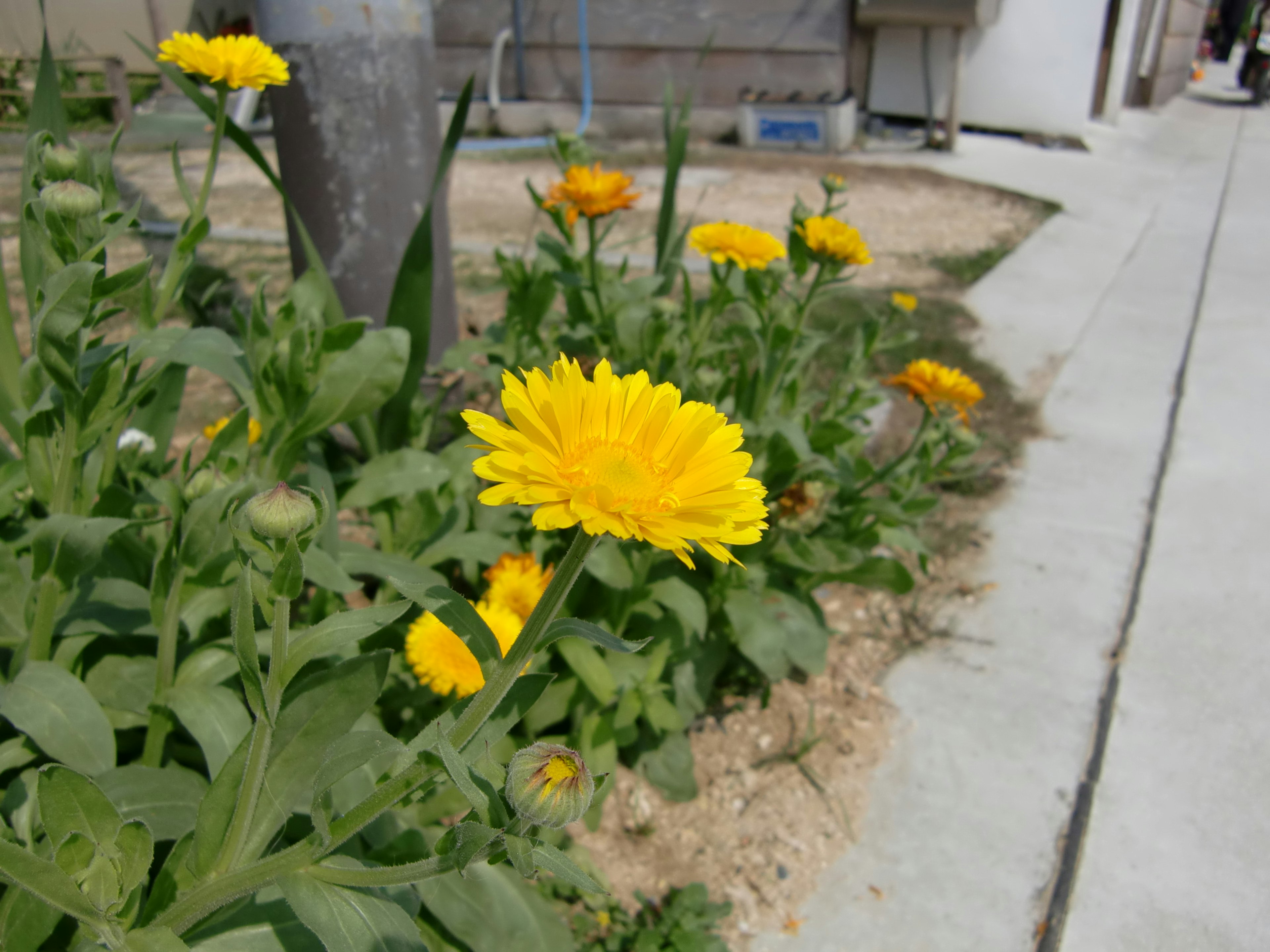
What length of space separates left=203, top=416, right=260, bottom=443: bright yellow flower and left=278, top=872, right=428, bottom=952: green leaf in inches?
28.2

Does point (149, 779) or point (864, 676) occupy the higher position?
point (149, 779)

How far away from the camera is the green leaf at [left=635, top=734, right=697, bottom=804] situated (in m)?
1.74

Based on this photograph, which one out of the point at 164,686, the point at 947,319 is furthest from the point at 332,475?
the point at 947,319

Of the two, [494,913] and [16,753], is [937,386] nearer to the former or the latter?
[494,913]

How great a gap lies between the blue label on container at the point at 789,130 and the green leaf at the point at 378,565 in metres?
6.65

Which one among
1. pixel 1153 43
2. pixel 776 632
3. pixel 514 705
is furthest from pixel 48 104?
pixel 1153 43

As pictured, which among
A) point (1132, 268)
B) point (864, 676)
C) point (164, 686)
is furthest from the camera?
point (1132, 268)

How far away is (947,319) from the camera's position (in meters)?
3.92

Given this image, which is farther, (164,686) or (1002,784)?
(1002,784)

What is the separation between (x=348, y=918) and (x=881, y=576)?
130 centimetres

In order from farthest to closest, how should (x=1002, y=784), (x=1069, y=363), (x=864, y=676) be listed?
(x=1069, y=363) < (x=864, y=676) < (x=1002, y=784)

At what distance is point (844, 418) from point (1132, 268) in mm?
3575

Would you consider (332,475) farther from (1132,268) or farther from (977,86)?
(977,86)

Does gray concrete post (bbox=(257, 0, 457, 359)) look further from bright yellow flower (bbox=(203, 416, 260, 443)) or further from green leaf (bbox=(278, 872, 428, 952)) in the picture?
green leaf (bbox=(278, 872, 428, 952))
